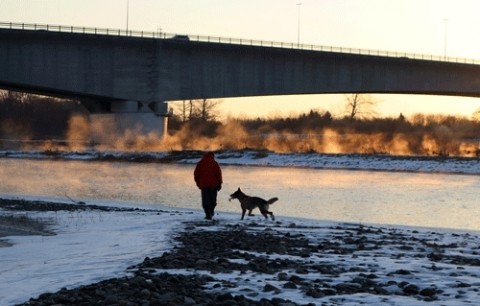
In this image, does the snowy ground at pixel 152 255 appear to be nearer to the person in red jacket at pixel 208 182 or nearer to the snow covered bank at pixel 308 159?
the person in red jacket at pixel 208 182

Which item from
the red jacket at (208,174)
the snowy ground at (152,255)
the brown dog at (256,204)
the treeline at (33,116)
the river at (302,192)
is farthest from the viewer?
the treeline at (33,116)

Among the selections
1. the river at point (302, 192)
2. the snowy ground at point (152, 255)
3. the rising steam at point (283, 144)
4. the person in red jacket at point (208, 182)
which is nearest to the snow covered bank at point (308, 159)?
the rising steam at point (283, 144)

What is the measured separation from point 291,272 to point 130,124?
59135 millimetres

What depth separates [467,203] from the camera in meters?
31.4

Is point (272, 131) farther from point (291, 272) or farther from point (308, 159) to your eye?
point (291, 272)

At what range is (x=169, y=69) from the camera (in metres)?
69.2

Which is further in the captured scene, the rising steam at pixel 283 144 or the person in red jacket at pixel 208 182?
the rising steam at pixel 283 144

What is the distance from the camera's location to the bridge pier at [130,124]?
69250 millimetres

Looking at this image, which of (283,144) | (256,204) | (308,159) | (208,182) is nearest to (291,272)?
(208,182)

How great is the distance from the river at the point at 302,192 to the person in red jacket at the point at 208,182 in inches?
165

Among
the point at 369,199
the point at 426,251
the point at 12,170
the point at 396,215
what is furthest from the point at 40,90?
the point at 426,251

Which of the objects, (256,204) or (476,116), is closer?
(256,204)

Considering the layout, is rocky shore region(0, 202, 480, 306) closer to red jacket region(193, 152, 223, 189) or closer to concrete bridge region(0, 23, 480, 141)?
red jacket region(193, 152, 223, 189)

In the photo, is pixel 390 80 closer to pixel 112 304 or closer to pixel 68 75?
pixel 68 75
